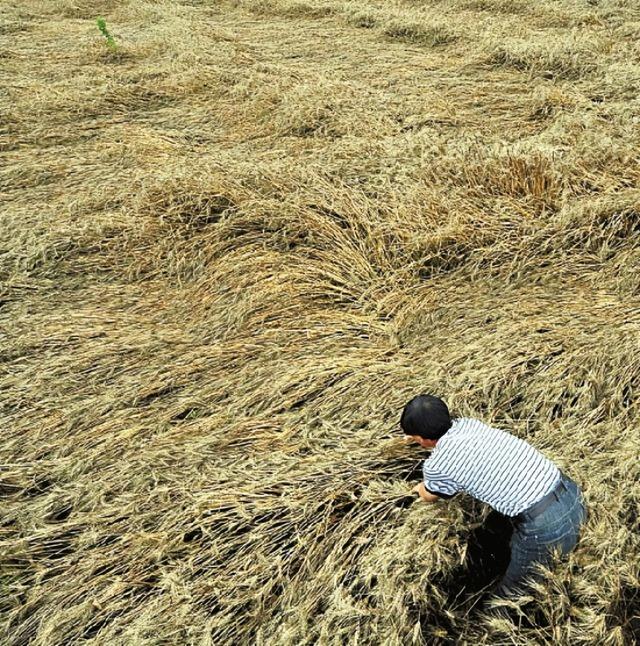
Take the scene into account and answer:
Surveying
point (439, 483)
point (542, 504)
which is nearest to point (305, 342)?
point (439, 483)

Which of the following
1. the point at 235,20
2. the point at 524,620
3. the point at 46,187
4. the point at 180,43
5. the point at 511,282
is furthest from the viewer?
the point at 235,20

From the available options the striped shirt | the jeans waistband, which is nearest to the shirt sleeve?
the striped shirt

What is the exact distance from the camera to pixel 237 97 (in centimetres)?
554

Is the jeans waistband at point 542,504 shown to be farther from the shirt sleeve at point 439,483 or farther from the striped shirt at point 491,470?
the shirt sleeve at point 439,483

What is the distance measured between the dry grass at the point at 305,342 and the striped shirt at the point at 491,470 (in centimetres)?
15

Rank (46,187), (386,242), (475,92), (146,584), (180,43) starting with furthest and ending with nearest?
(180,43) < (475,92) < (46,187) < (386,242) < (146,584)

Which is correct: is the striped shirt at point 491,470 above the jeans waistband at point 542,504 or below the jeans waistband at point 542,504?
above

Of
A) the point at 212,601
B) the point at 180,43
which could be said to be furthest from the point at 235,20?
the point at 212,601

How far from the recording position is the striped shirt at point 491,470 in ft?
6.08

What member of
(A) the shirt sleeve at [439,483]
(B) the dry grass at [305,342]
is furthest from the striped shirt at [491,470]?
(B) the dry grass at [305,342]

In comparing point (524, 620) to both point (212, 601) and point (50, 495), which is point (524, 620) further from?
point (50, 495)

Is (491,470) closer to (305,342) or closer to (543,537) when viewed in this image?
(543,537)

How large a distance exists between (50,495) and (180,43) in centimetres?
636

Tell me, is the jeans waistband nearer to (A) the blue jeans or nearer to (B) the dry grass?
(A) the blue jeans
